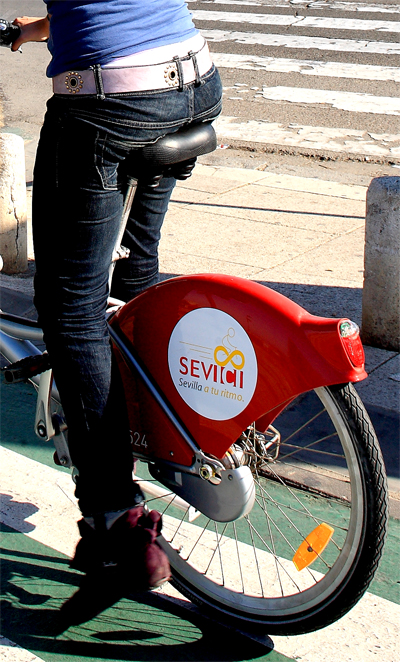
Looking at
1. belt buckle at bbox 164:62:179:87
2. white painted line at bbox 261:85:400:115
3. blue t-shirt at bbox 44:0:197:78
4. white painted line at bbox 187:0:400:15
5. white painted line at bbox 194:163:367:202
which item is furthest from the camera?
white painted line at bbox 187:0:400:15

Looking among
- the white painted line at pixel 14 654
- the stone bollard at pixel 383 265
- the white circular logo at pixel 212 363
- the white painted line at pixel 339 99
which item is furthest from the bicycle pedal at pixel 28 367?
the white painted line at pixel 339 99

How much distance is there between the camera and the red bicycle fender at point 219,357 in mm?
2168

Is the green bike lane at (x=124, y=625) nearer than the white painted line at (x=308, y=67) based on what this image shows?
Yes

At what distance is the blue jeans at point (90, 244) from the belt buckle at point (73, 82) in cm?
2

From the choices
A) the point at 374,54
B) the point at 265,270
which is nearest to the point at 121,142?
the point at 265,270

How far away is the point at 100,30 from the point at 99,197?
0.41 metres

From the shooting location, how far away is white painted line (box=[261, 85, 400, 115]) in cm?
962

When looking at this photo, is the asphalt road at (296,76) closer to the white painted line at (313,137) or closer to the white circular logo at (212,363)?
the white painted line at (313,137)

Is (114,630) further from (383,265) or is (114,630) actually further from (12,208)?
(12,208)

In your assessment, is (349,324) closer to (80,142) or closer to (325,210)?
(80,142)

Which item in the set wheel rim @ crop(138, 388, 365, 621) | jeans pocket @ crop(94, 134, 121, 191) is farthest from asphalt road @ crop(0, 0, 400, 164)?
jeans pocket @ crop(94, 134, 121, 191)

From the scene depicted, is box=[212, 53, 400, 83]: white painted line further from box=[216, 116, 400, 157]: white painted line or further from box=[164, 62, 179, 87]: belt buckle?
box=[164, 62, 179, 87]: belt buckle

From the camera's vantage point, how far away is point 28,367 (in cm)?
264

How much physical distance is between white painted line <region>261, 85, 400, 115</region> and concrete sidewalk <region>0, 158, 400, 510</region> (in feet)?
8.06
